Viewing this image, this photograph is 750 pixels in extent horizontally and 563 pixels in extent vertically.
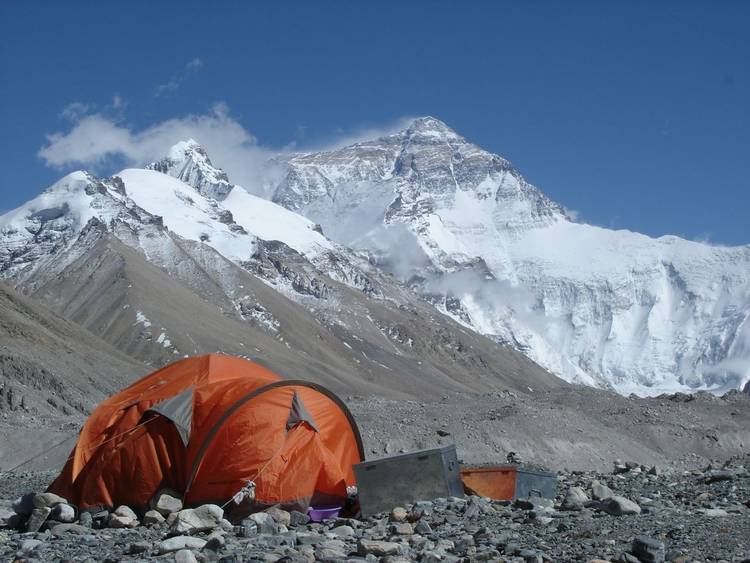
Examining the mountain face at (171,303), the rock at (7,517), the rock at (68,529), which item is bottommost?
the rock at (7,517)

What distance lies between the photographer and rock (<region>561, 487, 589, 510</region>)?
1689cm

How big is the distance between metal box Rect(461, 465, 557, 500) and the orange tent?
7.92ft

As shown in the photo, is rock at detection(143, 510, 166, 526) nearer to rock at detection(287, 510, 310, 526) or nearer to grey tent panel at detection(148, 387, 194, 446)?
grey tent panel at detection(148, 387, 194, 446)

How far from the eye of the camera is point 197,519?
617 inches

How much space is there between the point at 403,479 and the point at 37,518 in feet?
19.5

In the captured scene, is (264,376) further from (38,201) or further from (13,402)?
Answer: (38,201)

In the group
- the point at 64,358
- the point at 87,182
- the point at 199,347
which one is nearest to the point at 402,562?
the point at 64,358

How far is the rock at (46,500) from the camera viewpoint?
16641 mm

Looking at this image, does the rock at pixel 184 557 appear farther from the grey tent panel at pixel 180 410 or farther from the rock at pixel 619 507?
the rock at pixel 619 507

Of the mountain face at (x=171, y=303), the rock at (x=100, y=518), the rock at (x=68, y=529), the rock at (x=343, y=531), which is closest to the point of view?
the rock at (x=343, y=531)

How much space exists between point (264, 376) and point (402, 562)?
7801mm

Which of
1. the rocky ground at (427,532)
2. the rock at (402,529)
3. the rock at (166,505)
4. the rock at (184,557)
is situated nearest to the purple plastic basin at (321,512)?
the rocky ground at (427,532)

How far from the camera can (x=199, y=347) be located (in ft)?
386

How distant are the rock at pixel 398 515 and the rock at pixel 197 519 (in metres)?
2.72
